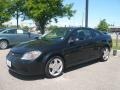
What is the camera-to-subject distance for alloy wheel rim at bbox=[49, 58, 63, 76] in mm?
6410

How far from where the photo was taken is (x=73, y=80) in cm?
622

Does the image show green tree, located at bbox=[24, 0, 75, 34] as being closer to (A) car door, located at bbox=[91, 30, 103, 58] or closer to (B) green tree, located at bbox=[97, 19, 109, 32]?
(A) car door, located at bbox=[91, 30, 103, 58]

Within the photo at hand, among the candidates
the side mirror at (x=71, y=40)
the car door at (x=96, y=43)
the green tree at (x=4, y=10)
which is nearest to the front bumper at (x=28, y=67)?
the side mirror at (x=71, y=40)

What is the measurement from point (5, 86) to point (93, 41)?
3.66 m

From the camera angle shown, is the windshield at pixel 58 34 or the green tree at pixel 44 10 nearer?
the windshield at pixel 58 34

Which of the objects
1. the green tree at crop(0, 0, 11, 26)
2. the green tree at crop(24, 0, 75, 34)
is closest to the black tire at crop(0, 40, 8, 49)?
the green tree at crop(24, 0, 75, 34)

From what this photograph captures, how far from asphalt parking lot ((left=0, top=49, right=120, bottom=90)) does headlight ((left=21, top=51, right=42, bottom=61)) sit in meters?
0.63

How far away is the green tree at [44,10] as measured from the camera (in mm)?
18672

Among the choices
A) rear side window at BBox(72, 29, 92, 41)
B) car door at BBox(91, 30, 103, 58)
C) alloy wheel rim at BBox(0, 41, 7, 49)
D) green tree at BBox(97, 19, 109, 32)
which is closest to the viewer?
rear side window at BBox(72, 29, 92, 41)

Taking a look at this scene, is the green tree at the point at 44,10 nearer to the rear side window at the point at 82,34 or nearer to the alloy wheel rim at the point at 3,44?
the alloy wheel rim at the point at 3,44

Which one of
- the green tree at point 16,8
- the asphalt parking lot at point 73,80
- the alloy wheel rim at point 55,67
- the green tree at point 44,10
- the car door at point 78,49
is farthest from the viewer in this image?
the green tree at point 16,8

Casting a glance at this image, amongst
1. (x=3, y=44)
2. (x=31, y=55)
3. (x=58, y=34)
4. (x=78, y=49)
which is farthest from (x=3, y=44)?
(x=31, y=55)

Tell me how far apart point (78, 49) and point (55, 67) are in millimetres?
1107

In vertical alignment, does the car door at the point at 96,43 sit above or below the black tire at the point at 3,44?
above
